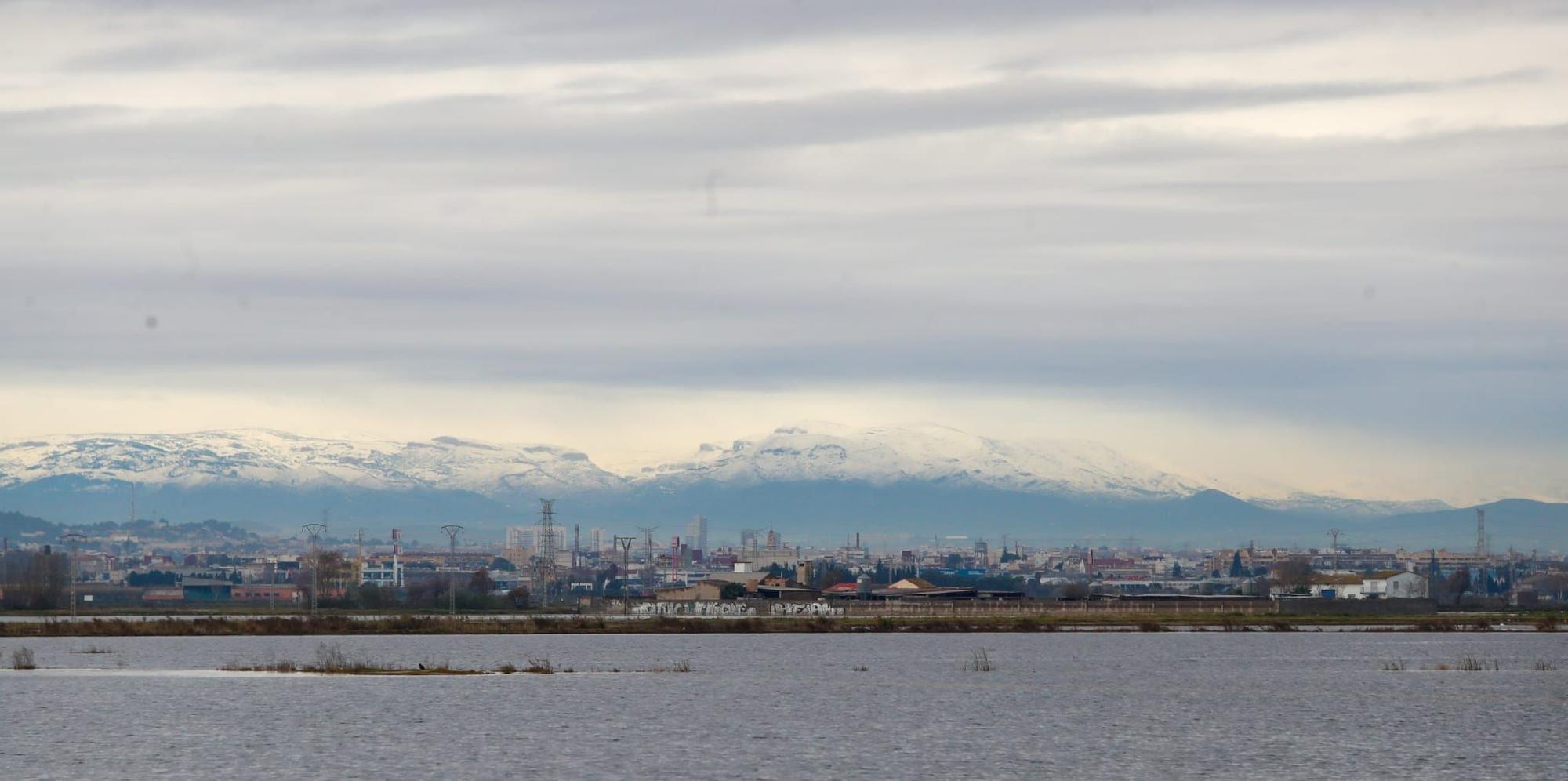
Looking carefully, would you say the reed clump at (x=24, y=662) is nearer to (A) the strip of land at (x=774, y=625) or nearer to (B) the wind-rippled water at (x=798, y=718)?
(B) the wind-rippled water at (x=798, y=718)

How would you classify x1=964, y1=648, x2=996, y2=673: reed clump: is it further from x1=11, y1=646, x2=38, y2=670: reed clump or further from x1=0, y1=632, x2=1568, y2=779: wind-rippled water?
x1=11, y1=646, x2=38, y2=670: reed clump

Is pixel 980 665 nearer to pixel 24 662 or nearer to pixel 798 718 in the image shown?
pixel 798 718

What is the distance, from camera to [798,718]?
73750mm

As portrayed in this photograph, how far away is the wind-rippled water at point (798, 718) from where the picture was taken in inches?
2295

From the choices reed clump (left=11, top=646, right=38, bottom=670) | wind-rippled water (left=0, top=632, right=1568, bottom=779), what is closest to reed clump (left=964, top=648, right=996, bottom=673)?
wind-rippled water (left=0, top=632, right=1568, bottom=779)

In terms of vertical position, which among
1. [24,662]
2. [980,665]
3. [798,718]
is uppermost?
[24,662]

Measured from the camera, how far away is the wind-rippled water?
58281 millimetres

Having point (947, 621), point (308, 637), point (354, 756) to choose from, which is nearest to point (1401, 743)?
point (354, 756)

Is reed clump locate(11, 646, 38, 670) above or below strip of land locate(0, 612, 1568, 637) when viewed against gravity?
above

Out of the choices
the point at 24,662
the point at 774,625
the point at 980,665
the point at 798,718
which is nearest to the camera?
the point at 798,718

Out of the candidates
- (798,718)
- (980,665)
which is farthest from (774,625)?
(798,718)

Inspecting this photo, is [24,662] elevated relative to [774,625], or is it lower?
elevated

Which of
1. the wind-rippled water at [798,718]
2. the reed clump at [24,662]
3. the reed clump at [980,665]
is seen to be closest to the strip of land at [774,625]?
the wind-rippled water at [798,718]

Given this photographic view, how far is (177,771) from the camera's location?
183 ft
